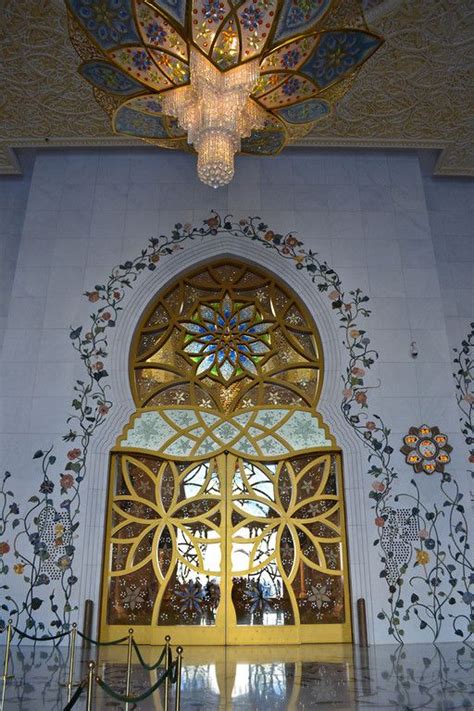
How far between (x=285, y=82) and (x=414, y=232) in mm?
2844

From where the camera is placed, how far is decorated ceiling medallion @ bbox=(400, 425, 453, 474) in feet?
17.8

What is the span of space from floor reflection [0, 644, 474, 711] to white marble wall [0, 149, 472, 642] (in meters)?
1.12

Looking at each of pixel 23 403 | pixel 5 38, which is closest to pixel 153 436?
pixel 23 403

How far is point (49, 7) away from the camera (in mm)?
4996

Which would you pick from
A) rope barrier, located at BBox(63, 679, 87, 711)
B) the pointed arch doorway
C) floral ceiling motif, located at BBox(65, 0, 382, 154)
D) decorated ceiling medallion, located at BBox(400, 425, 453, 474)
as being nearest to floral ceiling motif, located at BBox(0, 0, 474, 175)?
floral ceiling motif, located at BBox(65, 0, 382, 154)

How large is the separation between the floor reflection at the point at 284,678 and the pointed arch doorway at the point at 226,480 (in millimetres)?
589

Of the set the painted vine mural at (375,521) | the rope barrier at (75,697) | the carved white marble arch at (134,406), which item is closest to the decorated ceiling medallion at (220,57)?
the carved white marble arch at (134,406)

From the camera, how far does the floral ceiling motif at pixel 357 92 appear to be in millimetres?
5016

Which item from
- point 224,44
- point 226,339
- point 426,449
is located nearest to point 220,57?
point 224,44

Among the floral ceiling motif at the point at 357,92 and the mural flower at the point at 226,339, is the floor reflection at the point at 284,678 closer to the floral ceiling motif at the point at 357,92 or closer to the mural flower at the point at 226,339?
the mural flower at the point at 226,339

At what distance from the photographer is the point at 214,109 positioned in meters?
3.87

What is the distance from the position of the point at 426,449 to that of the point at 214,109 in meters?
3.34

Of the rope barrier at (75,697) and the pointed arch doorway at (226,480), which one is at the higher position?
the pointed arch doorway at (226,480)

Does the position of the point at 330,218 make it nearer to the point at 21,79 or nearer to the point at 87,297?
the point at 87,297
